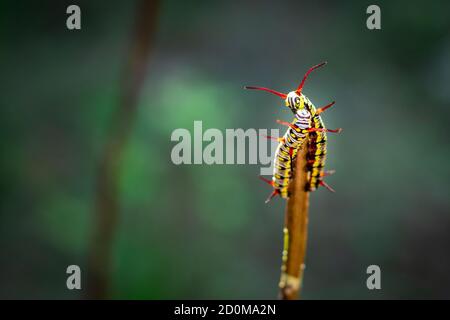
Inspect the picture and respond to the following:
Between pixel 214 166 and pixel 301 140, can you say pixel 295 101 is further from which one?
pixel 214 166

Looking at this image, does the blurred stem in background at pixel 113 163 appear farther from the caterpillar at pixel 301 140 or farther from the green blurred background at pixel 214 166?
the caterpillar at pixel 301 140

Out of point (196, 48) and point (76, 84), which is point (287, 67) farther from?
point (76, 84)

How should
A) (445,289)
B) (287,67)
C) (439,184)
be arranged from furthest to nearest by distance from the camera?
1. (287,67)
2. (439,184)
3. (445,289)

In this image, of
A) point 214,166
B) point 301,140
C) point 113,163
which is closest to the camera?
point 301,140

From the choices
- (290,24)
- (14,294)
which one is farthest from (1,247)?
(290,24)

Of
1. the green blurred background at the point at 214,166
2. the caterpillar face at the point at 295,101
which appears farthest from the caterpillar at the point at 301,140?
the green blurred background at the point at 214,166

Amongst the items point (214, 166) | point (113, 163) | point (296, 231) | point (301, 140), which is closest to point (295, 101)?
point (301, 140)

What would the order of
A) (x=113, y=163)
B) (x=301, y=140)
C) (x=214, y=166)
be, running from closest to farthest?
(x=301, y=140) < (x=113, y=163) < (x=214, y=166)
